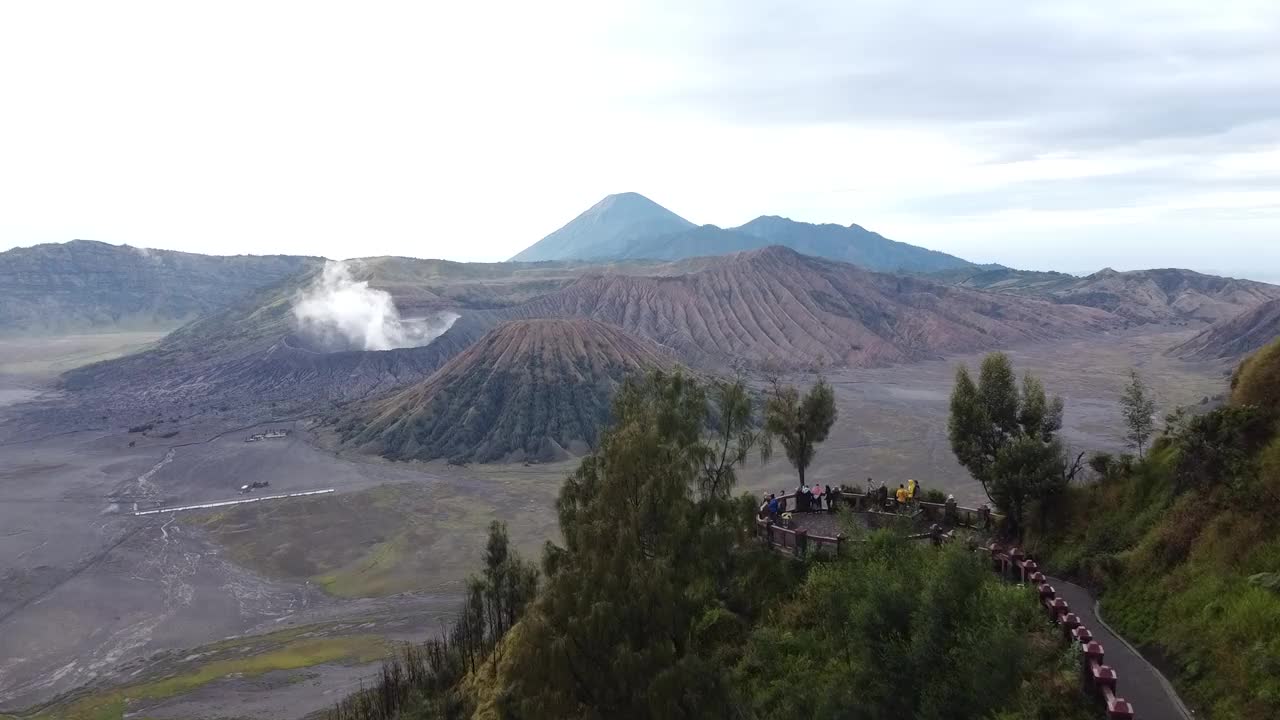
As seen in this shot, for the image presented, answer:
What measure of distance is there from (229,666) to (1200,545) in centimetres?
3713

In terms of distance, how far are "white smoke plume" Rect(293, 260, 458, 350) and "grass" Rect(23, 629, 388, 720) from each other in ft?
288

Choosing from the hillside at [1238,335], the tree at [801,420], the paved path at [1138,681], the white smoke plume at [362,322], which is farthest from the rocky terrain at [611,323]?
the paved path at [1138,681]

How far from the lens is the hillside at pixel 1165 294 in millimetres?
161875

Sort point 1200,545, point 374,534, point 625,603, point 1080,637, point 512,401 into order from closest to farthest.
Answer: point 625,603 → point 1080,637 → point 1200,545 → point 374,534 → point 512,401

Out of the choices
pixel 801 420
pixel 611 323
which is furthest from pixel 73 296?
pixel 801 420

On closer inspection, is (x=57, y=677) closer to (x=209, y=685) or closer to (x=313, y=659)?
(x=209, y=685)

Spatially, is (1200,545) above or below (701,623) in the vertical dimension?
above

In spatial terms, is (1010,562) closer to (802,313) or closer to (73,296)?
(802,313)

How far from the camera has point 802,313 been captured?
434 ft

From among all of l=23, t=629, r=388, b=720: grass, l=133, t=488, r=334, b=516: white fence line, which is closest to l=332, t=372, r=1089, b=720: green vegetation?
l=23, t=629, r=388, b=720: grass

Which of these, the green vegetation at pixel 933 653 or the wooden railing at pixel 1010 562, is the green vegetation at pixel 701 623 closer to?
the green vegetation at pixel 933 653

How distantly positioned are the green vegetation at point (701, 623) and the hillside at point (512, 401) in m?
59.7

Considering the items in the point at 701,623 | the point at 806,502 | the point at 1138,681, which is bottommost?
the point at 701,623

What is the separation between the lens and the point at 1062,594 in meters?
18.1
